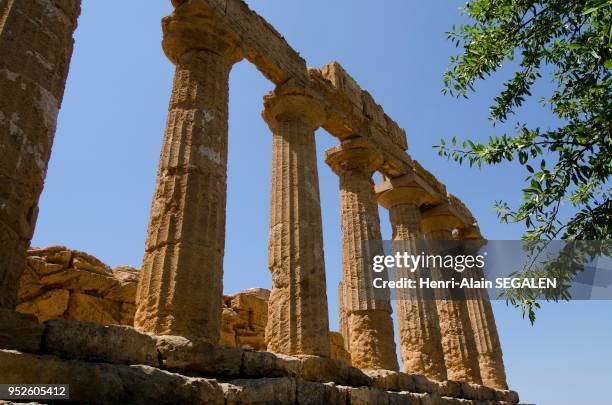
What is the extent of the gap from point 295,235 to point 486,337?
1066cm

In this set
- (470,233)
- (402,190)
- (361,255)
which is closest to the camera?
(361,255)

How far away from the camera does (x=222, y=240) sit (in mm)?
7938

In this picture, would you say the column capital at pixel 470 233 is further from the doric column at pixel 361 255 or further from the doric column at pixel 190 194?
the doric column at pixel 190 194

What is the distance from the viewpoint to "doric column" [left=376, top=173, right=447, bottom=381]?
12.6 metres

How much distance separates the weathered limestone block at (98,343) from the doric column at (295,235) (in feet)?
11.1

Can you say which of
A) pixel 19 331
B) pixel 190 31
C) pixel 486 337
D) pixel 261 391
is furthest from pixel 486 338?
pixel 19 331

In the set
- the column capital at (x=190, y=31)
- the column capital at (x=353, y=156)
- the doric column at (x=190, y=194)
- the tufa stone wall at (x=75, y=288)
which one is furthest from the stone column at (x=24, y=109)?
the column capital at (x=353, y=156)

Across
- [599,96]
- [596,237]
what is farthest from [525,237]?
[599,96]

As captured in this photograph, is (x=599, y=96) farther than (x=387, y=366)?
No

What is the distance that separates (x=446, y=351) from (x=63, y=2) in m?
14.0

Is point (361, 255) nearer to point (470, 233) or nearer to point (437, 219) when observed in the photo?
point (437, 219)

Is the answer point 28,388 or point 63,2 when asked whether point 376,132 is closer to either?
point 63,2

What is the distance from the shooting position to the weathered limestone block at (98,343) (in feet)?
16.2

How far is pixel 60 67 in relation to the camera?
5695mm
